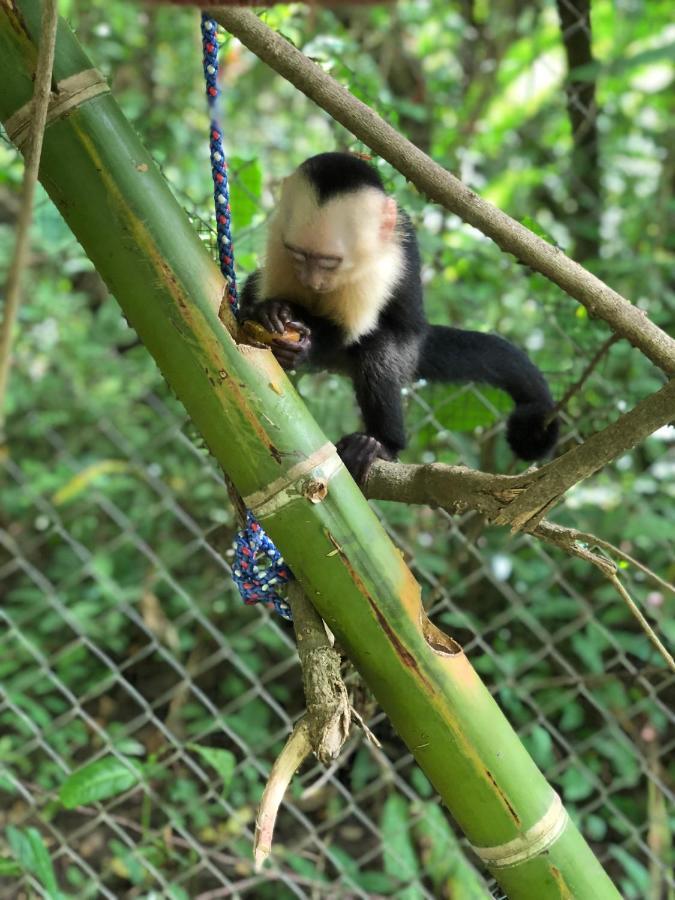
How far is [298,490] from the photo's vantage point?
72cm

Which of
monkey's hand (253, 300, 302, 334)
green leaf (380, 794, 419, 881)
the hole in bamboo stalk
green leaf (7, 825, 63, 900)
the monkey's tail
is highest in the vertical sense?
monkey's hand (253, 300, 302, 334)

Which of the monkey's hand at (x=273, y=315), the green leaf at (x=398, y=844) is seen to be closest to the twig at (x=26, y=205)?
the monkey's hand at (x=273, y=315)

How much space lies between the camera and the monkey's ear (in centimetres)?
130

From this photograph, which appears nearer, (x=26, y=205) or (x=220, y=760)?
(x=26, y=205)

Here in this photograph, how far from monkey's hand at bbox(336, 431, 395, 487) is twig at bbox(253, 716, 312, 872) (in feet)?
1.43

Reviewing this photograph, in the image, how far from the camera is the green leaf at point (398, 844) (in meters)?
1.40

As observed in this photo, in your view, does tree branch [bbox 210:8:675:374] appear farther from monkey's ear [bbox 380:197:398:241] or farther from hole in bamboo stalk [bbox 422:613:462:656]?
monkey's ear [bbox 380:197:398:241]

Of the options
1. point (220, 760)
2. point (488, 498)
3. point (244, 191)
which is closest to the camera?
point (488, 498)

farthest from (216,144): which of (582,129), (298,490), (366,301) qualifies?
(582,129)

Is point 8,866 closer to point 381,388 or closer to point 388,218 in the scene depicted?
point 381,388

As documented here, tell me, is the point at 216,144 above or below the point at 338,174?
above

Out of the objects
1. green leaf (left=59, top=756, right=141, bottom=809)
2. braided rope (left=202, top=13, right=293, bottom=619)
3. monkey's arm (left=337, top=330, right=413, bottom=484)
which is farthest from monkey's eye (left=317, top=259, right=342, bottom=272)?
green leaf (left=59, top=756, right=141, bottom=809)

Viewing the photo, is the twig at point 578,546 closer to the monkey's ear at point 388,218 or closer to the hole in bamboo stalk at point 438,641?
the hole in bamboo stalk at point 438,641

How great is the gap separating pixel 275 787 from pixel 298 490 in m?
0.22
